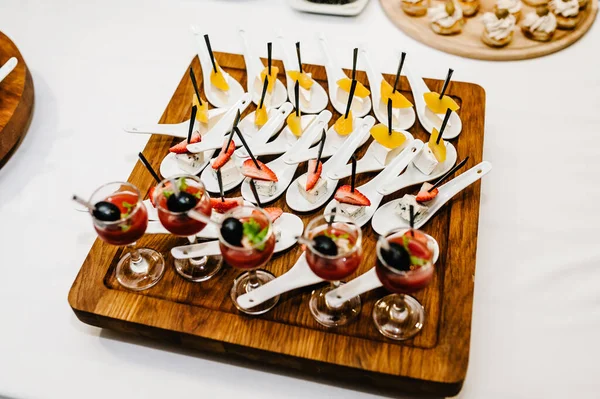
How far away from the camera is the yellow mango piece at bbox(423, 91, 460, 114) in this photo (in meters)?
1.62

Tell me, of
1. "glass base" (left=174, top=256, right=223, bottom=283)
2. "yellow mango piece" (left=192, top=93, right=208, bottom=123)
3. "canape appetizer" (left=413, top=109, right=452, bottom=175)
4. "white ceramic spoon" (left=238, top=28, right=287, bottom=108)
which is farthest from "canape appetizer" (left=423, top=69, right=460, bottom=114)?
"glass base" (left=174, top=256, right=223, bottom=283)

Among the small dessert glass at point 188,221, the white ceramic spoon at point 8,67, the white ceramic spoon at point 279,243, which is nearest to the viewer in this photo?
the small dessert glass at point 188,221

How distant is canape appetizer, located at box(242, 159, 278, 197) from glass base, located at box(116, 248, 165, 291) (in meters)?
0.33

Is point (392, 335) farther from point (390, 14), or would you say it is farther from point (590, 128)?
point (390, 14)

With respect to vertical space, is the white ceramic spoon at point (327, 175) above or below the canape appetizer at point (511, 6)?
below

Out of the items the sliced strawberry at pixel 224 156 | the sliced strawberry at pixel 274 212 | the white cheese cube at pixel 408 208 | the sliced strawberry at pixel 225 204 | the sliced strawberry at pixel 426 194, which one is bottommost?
the white cheese cube at pixel 408 208

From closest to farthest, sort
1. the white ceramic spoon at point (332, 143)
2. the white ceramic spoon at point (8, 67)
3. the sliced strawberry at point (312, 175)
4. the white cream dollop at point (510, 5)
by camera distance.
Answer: the sliced strawberry at point (312, 175)
the white ceramic spoon at point (332, 143)
the white ceramic spoon at point (8, 67)
the white cream dollop at point (510, 5)

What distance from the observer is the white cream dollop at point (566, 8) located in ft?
6.57

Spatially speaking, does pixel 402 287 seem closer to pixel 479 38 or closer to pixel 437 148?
pixel 437 148

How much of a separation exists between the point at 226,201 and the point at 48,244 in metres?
0.59

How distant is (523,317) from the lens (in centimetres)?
132

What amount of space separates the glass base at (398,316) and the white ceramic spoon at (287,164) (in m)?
0.45

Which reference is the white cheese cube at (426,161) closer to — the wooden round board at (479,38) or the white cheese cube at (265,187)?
the white cheese cube at (265,187)

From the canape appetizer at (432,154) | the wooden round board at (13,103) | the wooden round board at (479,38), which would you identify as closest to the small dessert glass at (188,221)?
the canape appetizer at (432,154)
